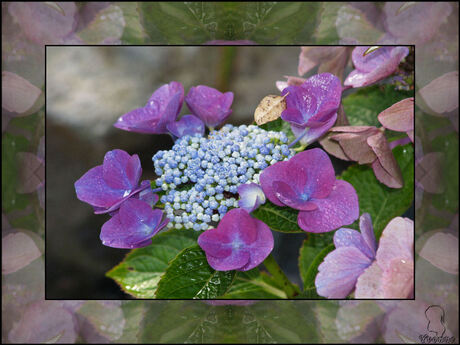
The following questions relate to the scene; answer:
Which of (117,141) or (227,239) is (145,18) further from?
(227,239)

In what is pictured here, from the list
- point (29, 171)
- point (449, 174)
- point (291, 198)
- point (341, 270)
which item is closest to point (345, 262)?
point (341, 270)

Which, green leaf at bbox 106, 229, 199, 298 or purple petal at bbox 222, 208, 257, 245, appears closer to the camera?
purple petal at bbox 222, 208, 257, 245

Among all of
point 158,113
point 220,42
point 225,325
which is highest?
point 220,42

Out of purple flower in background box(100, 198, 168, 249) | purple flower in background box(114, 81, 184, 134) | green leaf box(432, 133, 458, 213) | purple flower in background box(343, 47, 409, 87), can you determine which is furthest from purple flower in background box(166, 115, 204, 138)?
green leaf box(432, 133, 458, 213)

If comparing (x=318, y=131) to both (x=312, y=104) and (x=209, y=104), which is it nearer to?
(x=312, y=104)

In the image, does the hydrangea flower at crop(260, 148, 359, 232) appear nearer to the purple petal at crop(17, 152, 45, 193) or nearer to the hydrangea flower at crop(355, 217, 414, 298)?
the hydrangea flower at crop(355, 217, 414, 298)

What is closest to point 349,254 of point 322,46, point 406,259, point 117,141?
point 406,259
